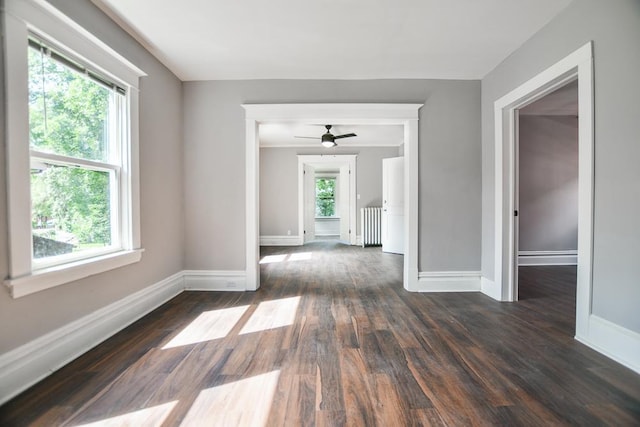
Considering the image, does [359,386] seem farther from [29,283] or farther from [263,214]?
[263,214]

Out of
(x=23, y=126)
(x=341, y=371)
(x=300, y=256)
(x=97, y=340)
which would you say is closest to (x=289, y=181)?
(x=300, y=256)

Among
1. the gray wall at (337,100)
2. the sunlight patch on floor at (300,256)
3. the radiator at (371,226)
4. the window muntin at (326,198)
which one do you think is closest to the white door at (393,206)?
the radiator at (371,226)

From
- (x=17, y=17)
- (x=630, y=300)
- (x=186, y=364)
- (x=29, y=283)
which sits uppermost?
(x=17, y=17)

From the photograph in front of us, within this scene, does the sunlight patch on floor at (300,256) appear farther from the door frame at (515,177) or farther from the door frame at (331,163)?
the door frame at (515,177)

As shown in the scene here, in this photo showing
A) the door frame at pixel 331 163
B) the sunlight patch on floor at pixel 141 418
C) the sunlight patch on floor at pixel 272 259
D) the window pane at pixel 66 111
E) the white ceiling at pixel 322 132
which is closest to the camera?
the sunlight patch on floor at pixel 141 418

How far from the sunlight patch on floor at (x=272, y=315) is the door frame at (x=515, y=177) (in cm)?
215

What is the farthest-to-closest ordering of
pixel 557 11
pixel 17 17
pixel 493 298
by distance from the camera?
pixel 493 298
pixel 557 11
pixel 17 17

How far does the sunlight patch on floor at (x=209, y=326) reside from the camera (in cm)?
208

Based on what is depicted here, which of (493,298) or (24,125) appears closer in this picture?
(24,125)

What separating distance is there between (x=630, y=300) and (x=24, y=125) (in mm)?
3614

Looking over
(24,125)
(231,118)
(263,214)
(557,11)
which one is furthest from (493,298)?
(263,214)

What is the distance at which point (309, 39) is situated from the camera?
2504 mm

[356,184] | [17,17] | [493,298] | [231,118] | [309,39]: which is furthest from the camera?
[356,184]

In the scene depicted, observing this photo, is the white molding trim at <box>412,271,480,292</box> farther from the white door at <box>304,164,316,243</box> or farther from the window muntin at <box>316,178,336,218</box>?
the window muntin at <box>316,178,336,218</box>
